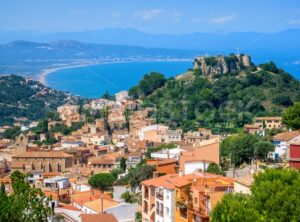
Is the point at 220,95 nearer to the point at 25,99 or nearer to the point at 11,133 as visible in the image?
the point at 11,133

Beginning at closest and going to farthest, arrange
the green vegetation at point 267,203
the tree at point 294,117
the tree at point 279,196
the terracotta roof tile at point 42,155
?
the green vegetation at point 267,203, the tree at point 279,196, the tree at point 294,117, the terracotta roof tile at point 42,155

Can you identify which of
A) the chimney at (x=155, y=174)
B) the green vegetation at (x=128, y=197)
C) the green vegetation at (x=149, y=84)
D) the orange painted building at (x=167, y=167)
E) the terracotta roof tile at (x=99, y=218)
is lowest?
the green vegetation at (x=128, y=197)

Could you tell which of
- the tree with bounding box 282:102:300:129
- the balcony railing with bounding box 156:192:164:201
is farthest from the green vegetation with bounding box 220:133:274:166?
the balcony railing with bounding box 156:192:164:201

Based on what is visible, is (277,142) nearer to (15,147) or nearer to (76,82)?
(15,147)

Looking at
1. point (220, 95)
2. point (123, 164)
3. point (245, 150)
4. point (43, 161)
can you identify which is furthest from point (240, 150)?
point (220, 95)

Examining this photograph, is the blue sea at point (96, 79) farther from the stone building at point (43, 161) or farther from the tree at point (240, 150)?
the tree at point (240, 150)

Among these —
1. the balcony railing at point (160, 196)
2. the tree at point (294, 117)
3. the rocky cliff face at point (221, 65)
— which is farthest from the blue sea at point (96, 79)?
the balcony railing at point (160, 196)
